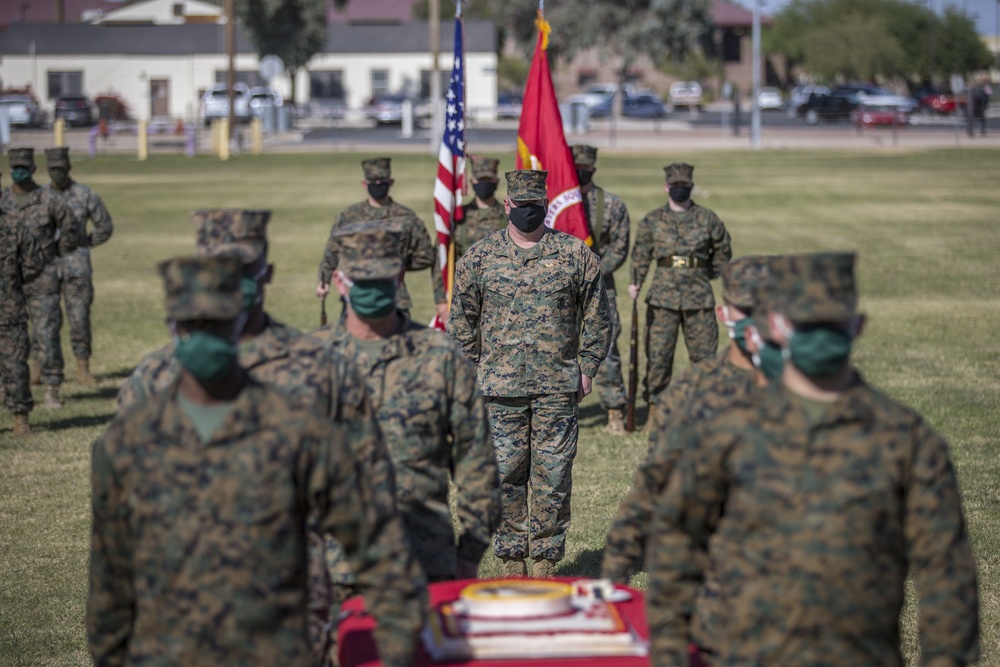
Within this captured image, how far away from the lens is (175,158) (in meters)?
54.5

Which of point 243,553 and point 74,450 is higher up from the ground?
point 243,553

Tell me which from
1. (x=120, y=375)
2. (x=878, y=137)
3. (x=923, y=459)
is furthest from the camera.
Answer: (x=878, y=137)

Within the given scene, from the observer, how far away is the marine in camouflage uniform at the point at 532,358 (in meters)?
8.84

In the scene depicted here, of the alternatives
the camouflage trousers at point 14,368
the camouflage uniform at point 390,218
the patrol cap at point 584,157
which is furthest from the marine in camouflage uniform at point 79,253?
the patrol cap at point 584,157

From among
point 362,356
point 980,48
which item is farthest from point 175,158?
point 980,48

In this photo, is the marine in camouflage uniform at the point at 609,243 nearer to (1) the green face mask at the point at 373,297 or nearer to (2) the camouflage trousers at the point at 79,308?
(2) the camouflage trousers at the point at 79,308

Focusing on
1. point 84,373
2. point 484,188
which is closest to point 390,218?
point 484,188

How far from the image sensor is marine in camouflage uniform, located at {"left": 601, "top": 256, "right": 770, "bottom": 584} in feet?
16.8

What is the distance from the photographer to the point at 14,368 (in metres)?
13.0

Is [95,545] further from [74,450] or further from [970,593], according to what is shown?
[74,450]

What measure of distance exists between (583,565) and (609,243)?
4.51m

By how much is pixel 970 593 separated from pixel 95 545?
9.06 ft

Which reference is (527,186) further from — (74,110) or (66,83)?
(66,83)

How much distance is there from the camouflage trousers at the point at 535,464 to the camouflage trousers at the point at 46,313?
6.84m
